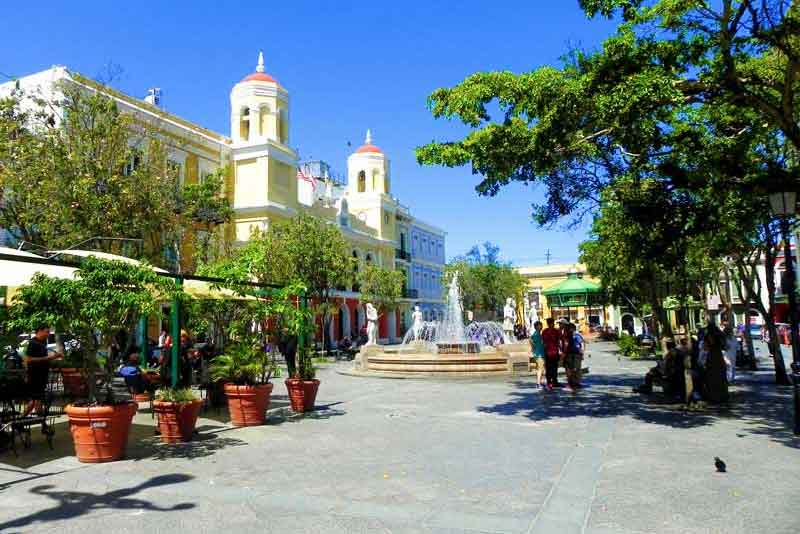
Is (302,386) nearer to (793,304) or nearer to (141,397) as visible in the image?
(141,397)

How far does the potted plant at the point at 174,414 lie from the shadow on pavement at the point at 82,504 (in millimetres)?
1935

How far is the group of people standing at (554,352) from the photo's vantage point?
535 inches

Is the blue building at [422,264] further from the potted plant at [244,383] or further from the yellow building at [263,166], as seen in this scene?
the potted plant at [244,383]

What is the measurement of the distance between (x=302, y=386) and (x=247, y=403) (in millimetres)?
1486

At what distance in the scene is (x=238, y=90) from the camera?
3472cm

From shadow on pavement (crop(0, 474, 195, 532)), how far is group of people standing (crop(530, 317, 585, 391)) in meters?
9.29

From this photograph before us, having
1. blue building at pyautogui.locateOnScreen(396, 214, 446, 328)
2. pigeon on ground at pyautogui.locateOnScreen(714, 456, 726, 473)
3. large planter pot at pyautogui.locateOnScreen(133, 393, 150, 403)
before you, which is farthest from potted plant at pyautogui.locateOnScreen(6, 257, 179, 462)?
blue building at pyautogui.locateOnScreen(396, 214, 446, 328)

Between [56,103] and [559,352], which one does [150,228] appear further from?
[559,352]

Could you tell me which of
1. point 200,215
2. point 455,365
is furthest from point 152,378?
point 200,215

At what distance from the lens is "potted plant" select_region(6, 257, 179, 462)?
6473 millimetres

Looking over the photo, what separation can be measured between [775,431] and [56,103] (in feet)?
61.2

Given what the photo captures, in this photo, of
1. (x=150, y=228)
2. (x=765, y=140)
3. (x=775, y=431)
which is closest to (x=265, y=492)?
(x=775, y=431)

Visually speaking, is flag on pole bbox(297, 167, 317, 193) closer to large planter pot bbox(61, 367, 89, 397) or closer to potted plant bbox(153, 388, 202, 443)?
large planter pot bbox(61, 367, 89, 397)

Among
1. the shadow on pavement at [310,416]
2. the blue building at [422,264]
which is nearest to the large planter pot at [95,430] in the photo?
the shadow on pavement at [310,416]
